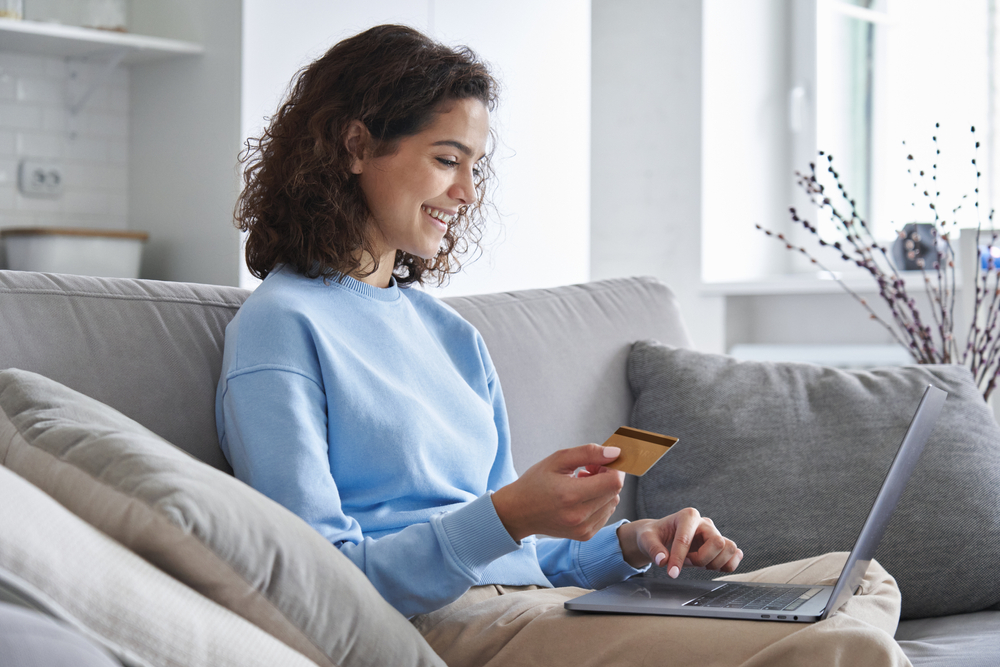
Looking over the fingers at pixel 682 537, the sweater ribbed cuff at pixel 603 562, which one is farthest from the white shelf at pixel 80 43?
the fingers at pixel 682 537

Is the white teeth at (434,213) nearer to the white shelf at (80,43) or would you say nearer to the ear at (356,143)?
the ear at (356,143)

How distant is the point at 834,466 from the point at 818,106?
2.16m

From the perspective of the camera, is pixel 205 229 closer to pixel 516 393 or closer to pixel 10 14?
pixel 10 14

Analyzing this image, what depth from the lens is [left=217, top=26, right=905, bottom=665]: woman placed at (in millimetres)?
1040

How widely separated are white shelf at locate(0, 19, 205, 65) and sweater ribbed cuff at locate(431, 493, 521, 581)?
207 centimetres

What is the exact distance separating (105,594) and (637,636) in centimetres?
50

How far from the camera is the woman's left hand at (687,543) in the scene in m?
1.19

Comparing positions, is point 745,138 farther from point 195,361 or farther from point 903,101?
point 195,361

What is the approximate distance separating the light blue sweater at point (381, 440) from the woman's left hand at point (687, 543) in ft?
0.30

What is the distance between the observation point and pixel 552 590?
1233 mm

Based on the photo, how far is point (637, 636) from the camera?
972 mm

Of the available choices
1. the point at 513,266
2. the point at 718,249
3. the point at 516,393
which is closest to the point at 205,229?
the point at 513,266

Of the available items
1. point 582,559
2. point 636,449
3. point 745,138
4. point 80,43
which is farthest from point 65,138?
point 636,449

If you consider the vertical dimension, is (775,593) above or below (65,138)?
below
